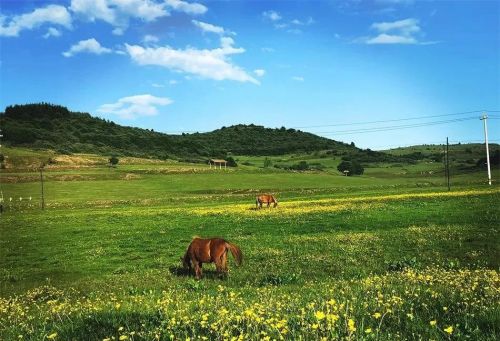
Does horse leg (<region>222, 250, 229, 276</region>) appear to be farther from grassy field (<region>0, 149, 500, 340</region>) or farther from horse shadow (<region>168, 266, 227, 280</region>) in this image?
grassy field (<region>0, 149, 500, 340</region>)

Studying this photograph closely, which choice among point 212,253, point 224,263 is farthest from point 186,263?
point 224,263

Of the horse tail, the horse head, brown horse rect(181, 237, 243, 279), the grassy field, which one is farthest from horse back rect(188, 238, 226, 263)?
the grassy field

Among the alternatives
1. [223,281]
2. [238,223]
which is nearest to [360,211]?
[238,223]

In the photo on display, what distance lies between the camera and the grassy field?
6.86 metres

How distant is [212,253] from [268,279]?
8.21 ft

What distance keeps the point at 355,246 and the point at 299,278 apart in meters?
6.90

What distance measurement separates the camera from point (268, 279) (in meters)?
15.3

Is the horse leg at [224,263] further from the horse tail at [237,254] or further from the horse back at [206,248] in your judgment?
the horse tail at [237,254]

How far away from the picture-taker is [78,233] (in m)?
36.3

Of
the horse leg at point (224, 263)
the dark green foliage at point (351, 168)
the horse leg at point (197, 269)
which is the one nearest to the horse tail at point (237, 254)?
the horse leg at point (224, 263)

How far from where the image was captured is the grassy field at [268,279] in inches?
270

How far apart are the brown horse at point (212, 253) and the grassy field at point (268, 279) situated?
0.60m

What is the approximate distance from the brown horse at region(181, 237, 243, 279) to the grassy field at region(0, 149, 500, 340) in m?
0.60

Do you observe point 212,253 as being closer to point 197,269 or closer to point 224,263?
point 224,263
